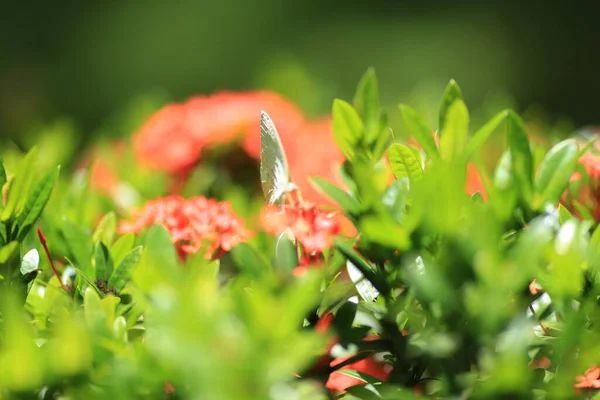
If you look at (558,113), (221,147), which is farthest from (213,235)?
(558,113)

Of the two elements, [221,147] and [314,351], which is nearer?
[314,351]

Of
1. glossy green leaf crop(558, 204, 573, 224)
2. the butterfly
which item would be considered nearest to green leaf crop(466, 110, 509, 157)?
glossy green leaf crop(558, 204, 573, 224)

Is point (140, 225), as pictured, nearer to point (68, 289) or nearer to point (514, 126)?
point (68, 289)

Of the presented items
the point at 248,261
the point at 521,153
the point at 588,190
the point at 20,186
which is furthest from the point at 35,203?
the point at 588,190

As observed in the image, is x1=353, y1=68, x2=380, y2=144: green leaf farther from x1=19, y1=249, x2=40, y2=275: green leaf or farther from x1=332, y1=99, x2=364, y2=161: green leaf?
x1=19, y1=249, x2=40, y2=275: green leaf

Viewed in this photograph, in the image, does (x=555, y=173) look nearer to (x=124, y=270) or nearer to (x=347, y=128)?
(x=347, y=128)
